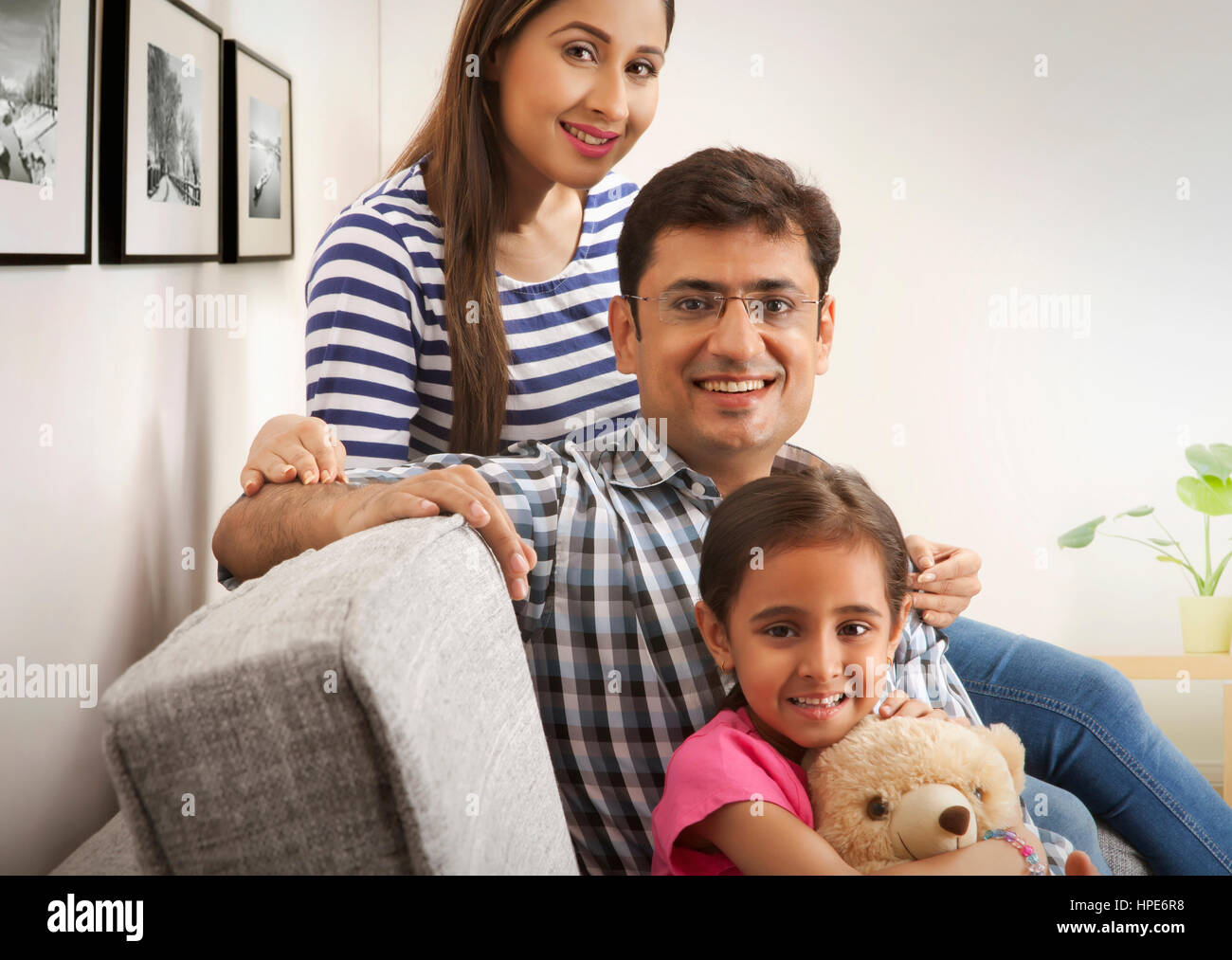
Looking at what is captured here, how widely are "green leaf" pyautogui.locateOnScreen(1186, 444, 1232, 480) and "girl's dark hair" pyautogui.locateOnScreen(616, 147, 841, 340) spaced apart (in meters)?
1.88

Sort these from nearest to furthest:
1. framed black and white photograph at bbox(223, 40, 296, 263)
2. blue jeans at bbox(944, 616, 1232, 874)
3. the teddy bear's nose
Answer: the teddy bear's nose → blue jeans at bbox(944, 616, 1232, 874) → framed black and white photograph at bbox(223, 40, 296, 263)

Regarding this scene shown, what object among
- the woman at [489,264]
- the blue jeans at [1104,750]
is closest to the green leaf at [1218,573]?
the blue jeans at [1104,750]

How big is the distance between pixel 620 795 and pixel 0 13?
0.97 metres

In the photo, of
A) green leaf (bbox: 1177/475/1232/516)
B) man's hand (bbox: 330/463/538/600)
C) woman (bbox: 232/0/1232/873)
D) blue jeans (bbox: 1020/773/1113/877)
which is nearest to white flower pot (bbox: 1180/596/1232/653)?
green leaf (bbox: 1177/475/1232/516)

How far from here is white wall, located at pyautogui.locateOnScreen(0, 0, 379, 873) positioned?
108cm

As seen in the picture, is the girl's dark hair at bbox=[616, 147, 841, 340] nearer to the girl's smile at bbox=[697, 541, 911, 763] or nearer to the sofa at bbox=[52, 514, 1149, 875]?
the girl's smile at bbox=[697, 541, 911, 763]

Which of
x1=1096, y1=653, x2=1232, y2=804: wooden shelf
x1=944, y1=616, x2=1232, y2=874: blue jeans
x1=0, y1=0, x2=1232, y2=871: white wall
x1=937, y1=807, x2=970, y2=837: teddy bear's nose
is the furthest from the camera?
x1=0, y1=0, x2=1232, y2=871: white wall

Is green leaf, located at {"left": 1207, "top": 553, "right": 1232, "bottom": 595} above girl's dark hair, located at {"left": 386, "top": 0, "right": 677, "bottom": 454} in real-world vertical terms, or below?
below

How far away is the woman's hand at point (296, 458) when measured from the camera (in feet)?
3.59

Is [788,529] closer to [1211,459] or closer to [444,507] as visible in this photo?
[444,507]

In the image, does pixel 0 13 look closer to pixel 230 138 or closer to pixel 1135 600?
pixel 230 138

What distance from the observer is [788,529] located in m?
1.05
